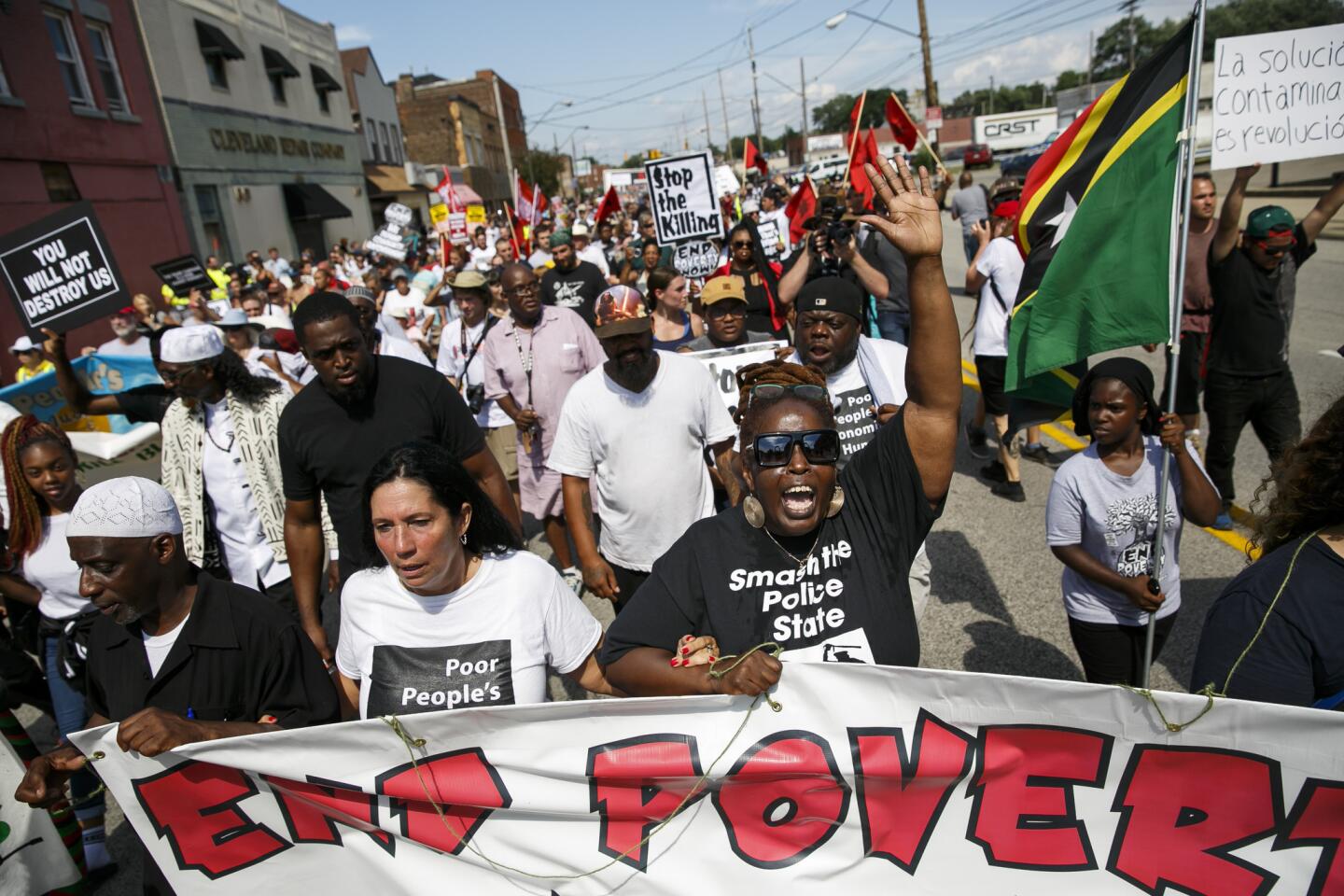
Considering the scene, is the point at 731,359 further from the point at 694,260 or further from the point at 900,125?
the point at 900,125

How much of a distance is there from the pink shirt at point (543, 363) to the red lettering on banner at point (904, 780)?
3.50 m

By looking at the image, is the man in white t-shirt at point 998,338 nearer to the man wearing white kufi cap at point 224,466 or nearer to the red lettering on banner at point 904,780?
the red lettering on banner at point 904,780

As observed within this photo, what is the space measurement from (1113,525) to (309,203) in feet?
94.7

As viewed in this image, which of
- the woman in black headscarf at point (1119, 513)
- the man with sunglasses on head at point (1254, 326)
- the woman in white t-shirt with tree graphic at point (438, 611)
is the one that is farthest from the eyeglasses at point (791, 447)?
the man with sunglasses on head at point (1254, 326)

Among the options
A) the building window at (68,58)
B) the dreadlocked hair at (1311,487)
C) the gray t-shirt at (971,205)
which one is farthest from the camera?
the building window at (68,58)

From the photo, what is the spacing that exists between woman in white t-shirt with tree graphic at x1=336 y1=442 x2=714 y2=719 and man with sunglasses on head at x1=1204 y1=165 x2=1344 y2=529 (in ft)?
14.4

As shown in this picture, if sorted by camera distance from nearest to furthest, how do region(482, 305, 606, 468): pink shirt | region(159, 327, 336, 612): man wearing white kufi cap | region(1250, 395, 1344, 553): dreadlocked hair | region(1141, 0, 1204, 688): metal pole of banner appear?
1. region(1250, 395, 1344, 553): dreadlocked hair
2. region(1141, 0, 1204, 688): metal pole of banner
3. region(159, 327, 336, 612): man wearing white kufi cap
4. region(482, 305, 606, 468): pink shirt

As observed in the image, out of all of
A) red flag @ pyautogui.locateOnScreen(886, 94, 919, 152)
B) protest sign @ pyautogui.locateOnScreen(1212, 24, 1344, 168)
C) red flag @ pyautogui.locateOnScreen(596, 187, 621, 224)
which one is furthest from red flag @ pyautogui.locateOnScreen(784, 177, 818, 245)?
red flag @ pyautogui.locateOnScreen(596, 187, 621, 224)

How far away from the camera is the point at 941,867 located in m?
1.95

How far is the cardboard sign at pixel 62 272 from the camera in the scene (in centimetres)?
521

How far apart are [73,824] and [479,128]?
70.2 meters

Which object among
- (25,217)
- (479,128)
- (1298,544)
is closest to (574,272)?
(1298,544)

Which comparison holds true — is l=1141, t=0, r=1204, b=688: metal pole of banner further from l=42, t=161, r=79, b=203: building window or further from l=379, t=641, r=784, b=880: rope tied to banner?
l=42, t=161, r=79, b=203: building window

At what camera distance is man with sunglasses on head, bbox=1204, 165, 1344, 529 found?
15.2 feet
